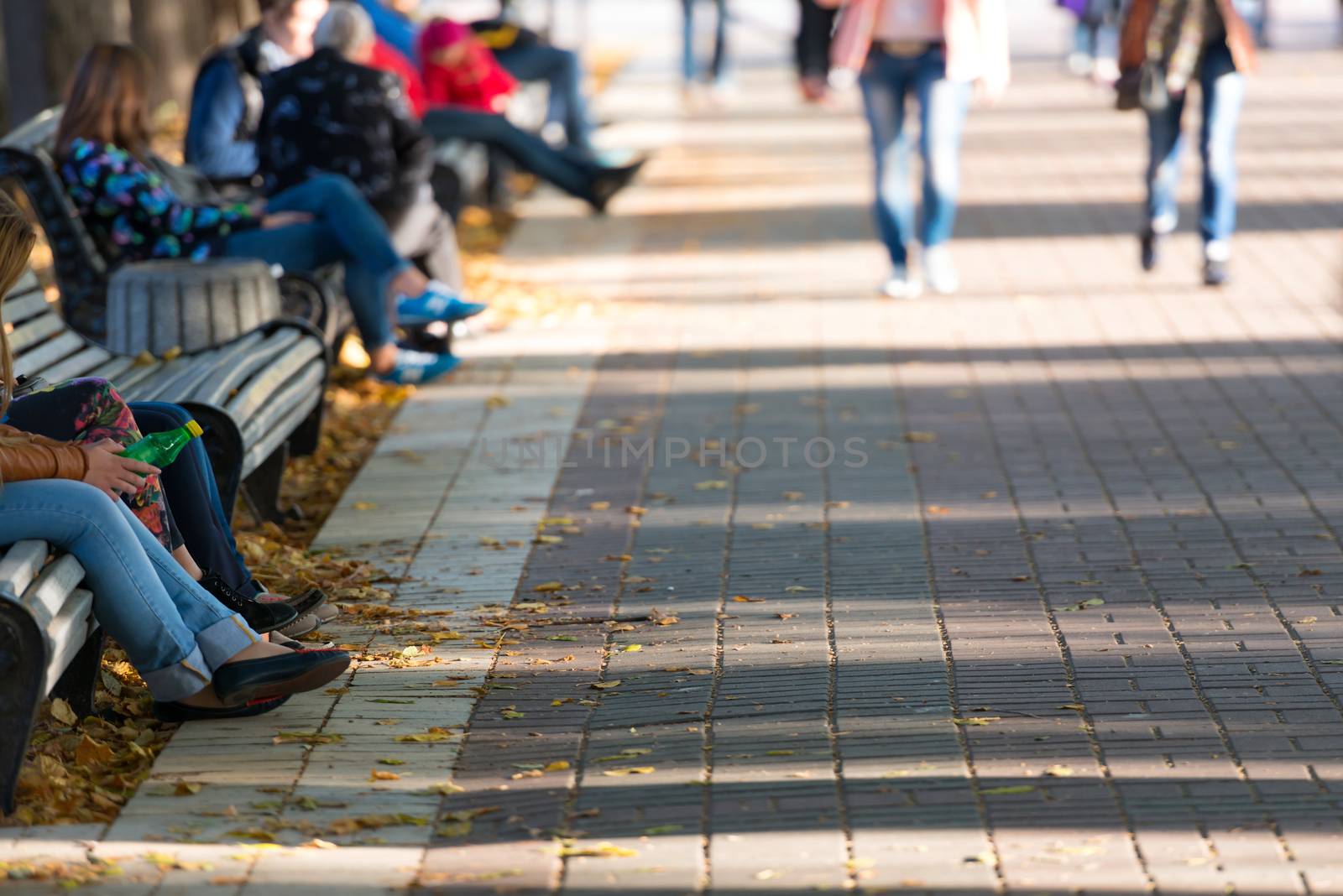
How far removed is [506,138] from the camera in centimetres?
1178

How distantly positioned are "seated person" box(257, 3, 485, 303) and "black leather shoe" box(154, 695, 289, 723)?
4.30 meters

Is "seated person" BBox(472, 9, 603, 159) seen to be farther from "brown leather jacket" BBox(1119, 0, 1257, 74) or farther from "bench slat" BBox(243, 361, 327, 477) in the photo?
"bench slat" BBox(243, 361, 327, 477)

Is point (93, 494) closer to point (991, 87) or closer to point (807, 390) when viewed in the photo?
point (807, 390)

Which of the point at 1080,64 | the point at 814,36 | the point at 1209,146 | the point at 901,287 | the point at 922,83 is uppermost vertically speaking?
the point at 922,83

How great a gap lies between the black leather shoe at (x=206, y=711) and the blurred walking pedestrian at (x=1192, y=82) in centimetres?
645

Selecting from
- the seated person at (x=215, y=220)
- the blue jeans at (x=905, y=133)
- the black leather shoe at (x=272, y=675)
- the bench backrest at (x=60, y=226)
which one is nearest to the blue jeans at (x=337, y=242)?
the seated person at (x=215, y=220)

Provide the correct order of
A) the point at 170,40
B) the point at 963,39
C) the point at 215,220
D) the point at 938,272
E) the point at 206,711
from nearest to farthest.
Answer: the point at 206,711 → the point at 215,220 → the point at 963,39 → the point at 938,272 → the point at 170,40

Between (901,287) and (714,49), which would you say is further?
(714,49)

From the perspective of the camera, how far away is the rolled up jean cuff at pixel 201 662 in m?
4.15

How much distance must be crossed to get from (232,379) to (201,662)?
1.69 metres

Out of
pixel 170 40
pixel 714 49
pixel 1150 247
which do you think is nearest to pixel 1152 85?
pixel 1150 247

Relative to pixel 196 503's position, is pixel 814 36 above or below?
below

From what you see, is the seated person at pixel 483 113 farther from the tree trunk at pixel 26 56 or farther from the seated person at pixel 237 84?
the seated person at pixel 237 84

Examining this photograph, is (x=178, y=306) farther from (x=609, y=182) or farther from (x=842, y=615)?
(x=609, y=182)
